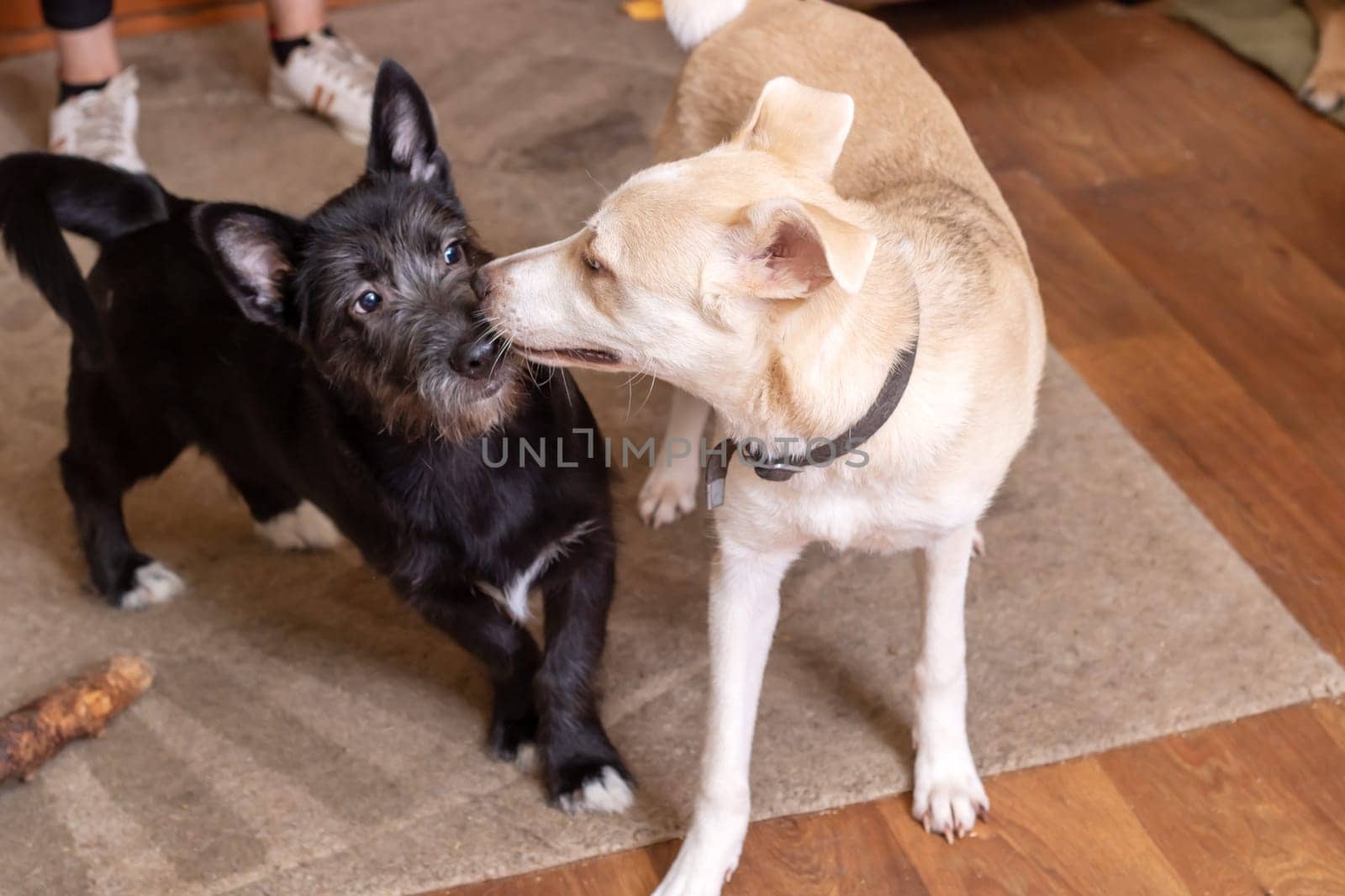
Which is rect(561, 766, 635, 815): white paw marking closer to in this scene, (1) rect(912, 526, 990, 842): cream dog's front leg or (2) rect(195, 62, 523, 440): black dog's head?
(1) rect(912, 526, 990, 842): cream dog's front leg

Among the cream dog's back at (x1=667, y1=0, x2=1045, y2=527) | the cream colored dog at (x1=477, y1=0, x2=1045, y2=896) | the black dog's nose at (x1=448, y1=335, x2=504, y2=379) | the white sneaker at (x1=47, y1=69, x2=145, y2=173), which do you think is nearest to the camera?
the cream colored dog at (x1=477, y1=0, x2=1045, y2=896)

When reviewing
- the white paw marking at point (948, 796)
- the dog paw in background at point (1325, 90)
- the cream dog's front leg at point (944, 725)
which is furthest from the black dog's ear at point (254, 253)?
the dog paw in background at point (1325, 90)

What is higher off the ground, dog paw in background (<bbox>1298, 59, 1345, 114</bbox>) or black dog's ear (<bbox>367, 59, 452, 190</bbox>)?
black dog's ear (<bbox>367, 59, 452, 190</bbox>)

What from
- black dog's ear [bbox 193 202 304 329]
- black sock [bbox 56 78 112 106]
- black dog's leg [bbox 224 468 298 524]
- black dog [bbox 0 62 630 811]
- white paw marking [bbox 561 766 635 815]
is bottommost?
white paw marking [bbox 561 766 635 815]

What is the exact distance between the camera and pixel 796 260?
1318mm

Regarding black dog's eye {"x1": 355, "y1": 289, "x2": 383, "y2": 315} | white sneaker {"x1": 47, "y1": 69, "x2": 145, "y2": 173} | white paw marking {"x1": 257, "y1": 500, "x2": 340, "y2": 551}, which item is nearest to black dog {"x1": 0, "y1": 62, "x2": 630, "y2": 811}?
black dog's eye {"x1": 355, "y1": 289, "x2": 383, "y2": 315}

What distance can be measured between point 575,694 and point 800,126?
0.89 meters

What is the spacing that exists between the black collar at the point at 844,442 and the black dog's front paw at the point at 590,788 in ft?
1.94

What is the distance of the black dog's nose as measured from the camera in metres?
1.64

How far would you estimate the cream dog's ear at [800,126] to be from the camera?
1.53m

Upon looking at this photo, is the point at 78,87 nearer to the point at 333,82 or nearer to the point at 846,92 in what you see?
the point at 333,82

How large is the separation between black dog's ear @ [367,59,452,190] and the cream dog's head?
314mm

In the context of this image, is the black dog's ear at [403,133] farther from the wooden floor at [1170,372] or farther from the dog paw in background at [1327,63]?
the dog paw in background at [1327,63]

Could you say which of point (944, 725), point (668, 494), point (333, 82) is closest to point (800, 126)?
point (944, 725)
